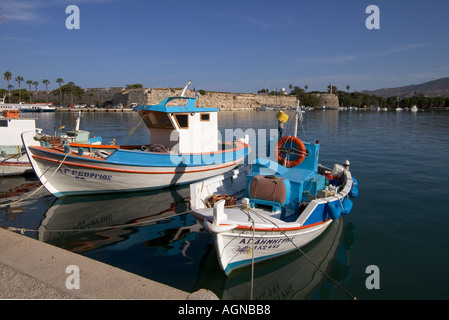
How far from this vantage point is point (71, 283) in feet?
14.3

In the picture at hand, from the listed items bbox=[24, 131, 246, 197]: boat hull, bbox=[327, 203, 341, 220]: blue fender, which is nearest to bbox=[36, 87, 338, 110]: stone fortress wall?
bbox=[24, 131, 246, 197]: boat hull

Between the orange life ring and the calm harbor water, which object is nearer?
the calm harbor water

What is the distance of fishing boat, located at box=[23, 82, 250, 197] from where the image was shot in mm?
11523

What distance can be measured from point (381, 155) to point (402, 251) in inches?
580

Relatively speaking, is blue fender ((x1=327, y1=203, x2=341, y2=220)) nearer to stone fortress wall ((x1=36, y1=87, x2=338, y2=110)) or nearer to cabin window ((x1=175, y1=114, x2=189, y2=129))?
cabin window ((x1=175, y1=114, x2=189, y2=129))

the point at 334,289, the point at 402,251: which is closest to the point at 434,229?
the point at 402,251

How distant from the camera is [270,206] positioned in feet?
26.2

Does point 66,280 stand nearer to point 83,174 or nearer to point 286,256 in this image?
point 286,256

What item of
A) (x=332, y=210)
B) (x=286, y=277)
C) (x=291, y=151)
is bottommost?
(x=286, y=277)

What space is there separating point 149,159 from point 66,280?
8154mm

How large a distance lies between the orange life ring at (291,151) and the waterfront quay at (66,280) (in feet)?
19.2

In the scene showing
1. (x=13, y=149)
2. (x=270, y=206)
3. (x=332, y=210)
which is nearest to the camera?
(x=332, y=210)

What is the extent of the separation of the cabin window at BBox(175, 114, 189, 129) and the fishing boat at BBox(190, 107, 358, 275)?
4.49m

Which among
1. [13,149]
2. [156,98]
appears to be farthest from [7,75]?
[13,149]
